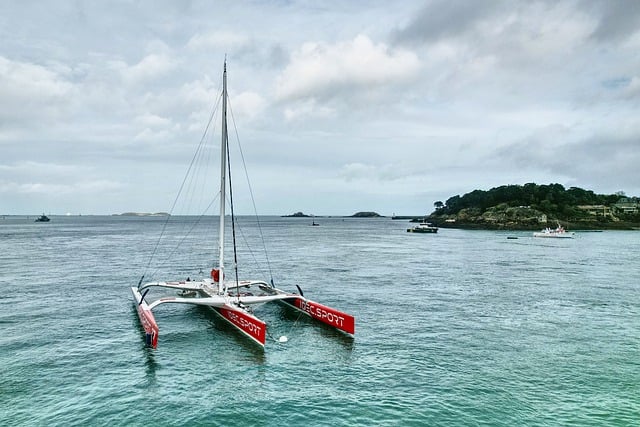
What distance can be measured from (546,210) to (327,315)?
145788 mm

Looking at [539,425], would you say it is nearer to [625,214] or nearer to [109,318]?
[109,318]

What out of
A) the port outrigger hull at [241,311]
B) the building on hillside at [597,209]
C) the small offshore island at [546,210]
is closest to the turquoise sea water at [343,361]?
the port outrigger hull at [241,311]

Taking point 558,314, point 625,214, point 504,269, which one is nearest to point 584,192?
point 625,214

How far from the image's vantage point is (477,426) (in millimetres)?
12883

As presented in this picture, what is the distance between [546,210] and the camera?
148625mm

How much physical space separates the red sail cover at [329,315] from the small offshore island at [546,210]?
131445 millimetres

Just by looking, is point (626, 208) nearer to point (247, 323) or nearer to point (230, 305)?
point (230, 305)

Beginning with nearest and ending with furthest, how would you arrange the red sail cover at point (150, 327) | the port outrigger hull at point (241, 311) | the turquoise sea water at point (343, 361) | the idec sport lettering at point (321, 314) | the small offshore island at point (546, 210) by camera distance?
1. the turquoise sea water at point (343, 361)
2. the red sail cover at point (150, 327)
3. the port outrigger hull at point (241, 311)
4. the idec sport lettering at point (321, 314)
5. the small offshore island at point (546, 210)

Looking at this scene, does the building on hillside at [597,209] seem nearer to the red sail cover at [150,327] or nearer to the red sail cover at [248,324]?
the red sail cover at [248,324]

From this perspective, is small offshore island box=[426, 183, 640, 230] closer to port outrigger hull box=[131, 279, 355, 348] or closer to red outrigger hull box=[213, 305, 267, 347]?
port outrigger hull box=[131, 279, 355, 348]

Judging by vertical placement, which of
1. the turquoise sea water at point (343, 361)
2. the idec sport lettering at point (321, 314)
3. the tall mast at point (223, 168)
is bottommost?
the turquoise sea water at point (343, 361)

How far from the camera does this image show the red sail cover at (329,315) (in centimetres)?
2213

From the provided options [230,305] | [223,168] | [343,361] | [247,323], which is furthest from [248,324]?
[223,168]

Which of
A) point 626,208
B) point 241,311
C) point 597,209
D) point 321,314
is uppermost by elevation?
point 626,208
